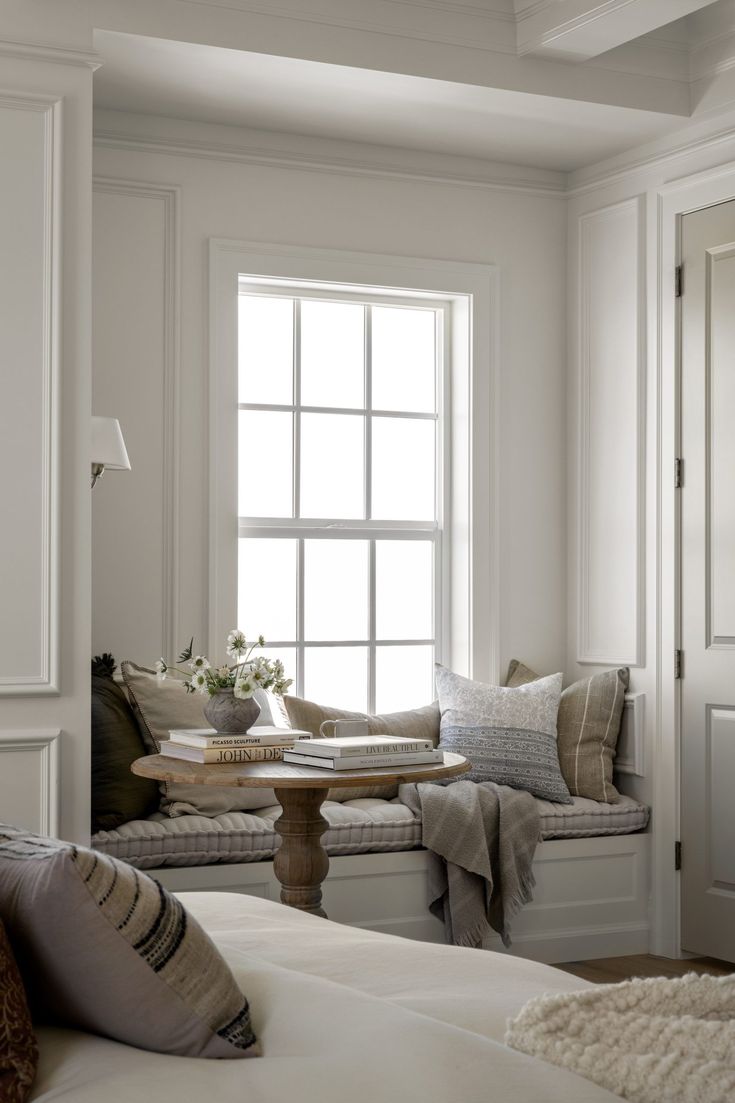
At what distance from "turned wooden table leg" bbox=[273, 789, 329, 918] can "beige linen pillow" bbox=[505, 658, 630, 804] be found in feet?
4.92

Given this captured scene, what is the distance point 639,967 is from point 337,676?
4.99ft

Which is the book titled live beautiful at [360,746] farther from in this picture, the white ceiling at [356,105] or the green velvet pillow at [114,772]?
the white ceiling at [356,105]

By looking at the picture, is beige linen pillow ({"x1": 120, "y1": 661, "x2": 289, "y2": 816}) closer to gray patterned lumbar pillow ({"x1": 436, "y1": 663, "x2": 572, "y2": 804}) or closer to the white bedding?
gray patterned lumbar pillow ({"x1": 436, "y1": 663, "x2": 572, "y2": 804})

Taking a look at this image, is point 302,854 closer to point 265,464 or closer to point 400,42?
point 265,464

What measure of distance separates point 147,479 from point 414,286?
1311mm

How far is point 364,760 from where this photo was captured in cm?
321

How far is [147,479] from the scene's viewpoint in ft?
14.2

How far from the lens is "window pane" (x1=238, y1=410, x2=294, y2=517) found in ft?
15.1

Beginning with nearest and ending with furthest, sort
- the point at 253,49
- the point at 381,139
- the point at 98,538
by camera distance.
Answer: the point at 253,49 < the point at 98,538 < the point at 381,139

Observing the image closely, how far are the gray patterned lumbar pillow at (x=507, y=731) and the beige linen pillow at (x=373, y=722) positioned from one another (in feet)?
0.23

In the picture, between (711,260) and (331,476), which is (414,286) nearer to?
(331,476)

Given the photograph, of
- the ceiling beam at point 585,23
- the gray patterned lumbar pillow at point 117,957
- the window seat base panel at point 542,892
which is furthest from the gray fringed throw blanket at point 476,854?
the gray patterned lumbar pillow at point 117,957

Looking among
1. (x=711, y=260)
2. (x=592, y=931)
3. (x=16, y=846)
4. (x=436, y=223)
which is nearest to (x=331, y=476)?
(x=436, y=223)

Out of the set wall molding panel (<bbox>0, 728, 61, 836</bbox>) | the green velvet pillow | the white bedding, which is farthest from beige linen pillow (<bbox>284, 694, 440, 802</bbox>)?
the white bedding
